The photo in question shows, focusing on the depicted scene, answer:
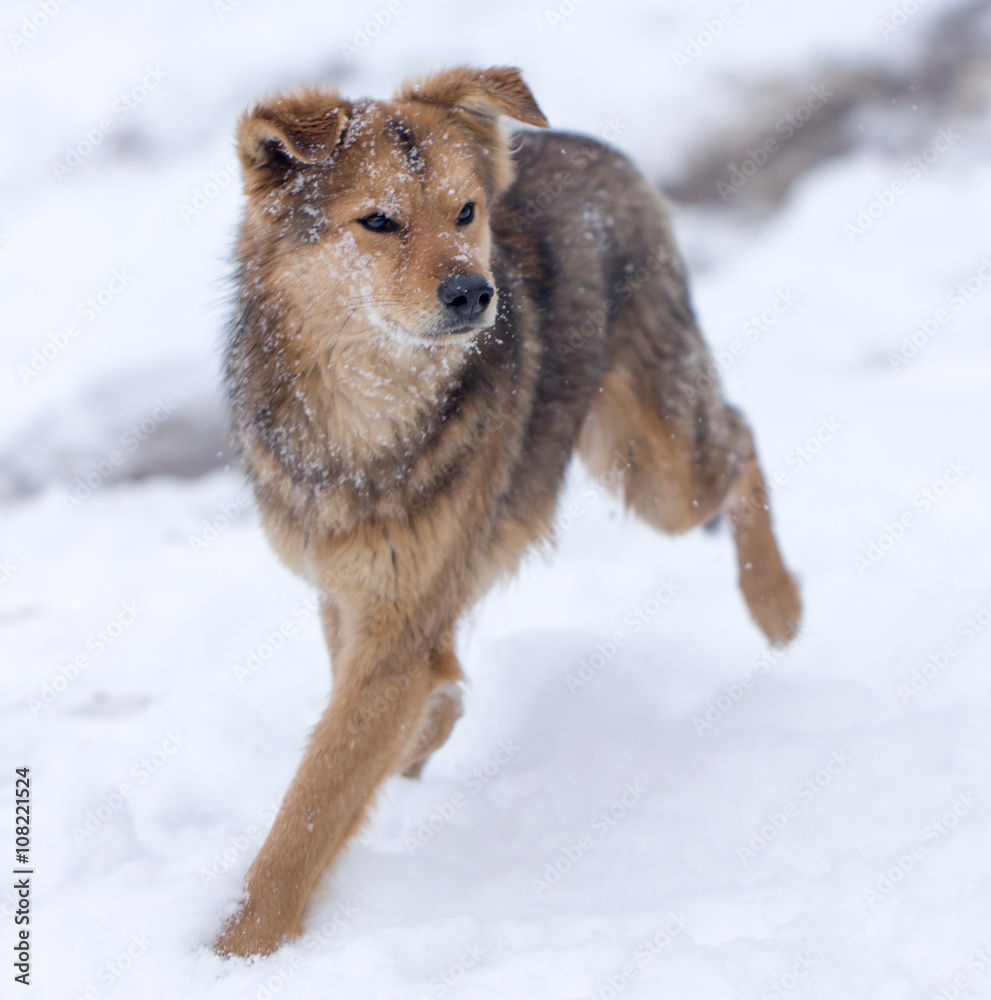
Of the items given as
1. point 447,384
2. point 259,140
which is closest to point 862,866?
point 447,384

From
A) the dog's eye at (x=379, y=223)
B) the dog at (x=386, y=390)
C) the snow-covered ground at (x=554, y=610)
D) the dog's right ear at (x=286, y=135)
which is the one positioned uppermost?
the dog's right ear at (x=286, y=135)

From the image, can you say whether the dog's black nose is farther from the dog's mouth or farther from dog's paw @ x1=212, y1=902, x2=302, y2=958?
dog's paw @ x1=212, y1=902, x2=302, y2=958

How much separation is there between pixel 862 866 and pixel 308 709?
2265 mm

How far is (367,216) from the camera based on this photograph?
304 centimetres

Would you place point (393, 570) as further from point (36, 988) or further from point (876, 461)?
point (876, 461)

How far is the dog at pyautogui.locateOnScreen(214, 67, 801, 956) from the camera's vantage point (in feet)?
9.95

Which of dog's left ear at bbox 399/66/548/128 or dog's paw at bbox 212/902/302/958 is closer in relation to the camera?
dog's paw at bbox 212/902/302/958

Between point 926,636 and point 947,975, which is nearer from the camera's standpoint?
point 947,975

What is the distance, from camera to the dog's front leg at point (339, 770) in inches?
119

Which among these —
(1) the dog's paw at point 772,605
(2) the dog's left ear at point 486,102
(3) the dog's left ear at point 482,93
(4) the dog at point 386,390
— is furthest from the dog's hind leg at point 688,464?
(3) the dog's left ear at point 482,93

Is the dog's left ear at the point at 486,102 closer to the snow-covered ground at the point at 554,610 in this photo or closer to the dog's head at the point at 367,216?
the dog's head at the point at 367,216

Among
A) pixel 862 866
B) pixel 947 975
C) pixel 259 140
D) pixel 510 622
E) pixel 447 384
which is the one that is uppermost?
pixel 259 140

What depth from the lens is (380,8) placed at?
9.49m

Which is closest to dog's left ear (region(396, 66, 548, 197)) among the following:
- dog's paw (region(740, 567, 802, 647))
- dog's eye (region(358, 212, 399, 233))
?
dog's eye (region(358, 212, 399, 233))
